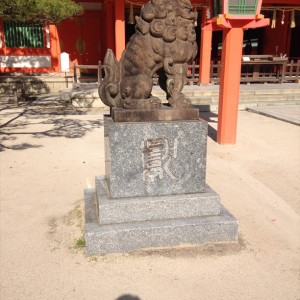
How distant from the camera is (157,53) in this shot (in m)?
3.18

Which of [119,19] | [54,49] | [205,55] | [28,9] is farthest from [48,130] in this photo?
[205,55]

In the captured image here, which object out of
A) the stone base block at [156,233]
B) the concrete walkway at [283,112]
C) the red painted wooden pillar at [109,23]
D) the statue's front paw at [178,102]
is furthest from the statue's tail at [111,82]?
the red painted wooden pillar at [109,23]

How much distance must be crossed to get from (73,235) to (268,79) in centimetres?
1341

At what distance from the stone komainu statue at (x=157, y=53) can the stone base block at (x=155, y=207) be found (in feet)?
3.02

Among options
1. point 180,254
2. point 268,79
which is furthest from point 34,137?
point 268,79

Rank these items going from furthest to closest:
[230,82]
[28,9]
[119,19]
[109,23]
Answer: [109,23] → [119,19] → [230,82] → [28,9]

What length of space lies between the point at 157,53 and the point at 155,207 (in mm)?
1525

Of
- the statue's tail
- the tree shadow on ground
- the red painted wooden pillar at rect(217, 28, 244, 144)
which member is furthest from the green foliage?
the red painted wooden pillar at rect(217, 28, 244, 144)

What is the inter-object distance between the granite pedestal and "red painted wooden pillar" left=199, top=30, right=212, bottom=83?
1087cm

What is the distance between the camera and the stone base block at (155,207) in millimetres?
3057

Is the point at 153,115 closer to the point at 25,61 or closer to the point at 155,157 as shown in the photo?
the point at 155,157

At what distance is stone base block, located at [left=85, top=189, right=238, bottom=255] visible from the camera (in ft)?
9.68

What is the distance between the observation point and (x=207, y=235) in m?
3.13

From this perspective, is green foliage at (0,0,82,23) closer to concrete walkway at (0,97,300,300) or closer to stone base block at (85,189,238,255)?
concrete walkway at (0,97,300,300)
